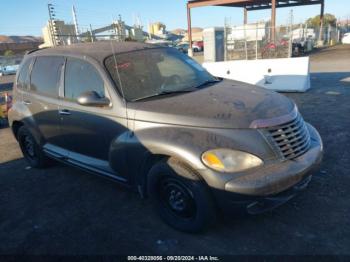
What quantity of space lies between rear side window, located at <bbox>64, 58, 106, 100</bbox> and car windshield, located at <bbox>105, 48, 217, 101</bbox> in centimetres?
21

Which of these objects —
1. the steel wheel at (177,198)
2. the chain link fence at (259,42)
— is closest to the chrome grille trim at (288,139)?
the steel wheel at (177,198)

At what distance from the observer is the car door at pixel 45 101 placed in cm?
452

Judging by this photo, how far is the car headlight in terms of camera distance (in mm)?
2910

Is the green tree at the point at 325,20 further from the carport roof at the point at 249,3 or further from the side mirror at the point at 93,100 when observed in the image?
the side mirror at the point at 93,100

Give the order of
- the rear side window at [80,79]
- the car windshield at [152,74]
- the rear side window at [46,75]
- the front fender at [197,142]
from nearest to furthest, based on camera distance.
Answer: the front fender at [197,142]
the car windshield at [152,74]
the rear side window at [80,79]
the rear side window at [46,75]

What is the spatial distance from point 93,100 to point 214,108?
53.2 inches

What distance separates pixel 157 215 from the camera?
3691 millimetres

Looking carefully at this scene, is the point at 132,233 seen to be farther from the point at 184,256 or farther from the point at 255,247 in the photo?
the point at 255,247

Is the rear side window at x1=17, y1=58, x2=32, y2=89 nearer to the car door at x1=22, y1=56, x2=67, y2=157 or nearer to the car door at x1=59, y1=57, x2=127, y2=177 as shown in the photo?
the car door at x1=22, y1=56, x2=67, y2=157

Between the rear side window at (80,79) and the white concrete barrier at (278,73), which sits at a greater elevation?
the rear side window at (80,79)

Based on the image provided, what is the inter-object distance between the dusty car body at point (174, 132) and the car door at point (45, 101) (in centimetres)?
3

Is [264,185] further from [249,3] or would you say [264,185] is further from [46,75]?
[249,3]

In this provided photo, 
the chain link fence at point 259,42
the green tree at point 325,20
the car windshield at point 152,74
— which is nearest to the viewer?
the car windshield at point 152,74

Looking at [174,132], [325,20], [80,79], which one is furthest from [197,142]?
[325,20]
